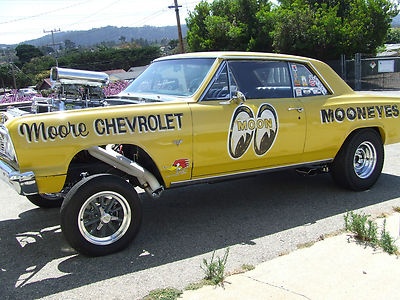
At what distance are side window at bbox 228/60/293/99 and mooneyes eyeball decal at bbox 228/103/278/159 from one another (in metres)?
0.21

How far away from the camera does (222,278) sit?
3578 millimetres

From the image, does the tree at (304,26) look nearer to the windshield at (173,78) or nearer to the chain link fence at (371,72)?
the chain link fence at (371,72)

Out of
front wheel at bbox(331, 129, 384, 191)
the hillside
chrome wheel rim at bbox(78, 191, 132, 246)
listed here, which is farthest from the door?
the hillside

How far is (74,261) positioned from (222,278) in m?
1.38

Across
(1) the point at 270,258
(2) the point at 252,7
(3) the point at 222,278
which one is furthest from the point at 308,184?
(2) the point at 252,7

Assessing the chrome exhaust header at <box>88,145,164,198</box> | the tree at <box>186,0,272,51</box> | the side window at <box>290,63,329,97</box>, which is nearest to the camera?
the chrome exhaust header at <box>88,145,164,198</box>

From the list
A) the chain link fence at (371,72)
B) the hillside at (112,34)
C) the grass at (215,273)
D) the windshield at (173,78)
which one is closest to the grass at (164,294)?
the grass at (215,273)

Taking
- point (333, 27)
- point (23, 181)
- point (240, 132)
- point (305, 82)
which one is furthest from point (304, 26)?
point (23, 181)

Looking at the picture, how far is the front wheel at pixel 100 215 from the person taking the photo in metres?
3.95

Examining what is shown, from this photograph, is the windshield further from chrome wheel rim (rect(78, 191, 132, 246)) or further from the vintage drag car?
chrome wheel rim (rect(78, 191, 132, 246))

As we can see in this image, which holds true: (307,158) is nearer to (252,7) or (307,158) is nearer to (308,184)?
(308,184)

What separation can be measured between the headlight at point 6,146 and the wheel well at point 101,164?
535 mm

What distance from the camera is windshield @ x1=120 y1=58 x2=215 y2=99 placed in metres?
4.95

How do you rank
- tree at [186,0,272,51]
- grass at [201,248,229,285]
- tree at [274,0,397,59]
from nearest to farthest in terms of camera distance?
1. grass at [201,248,229,285]
2. tree at [274,0,397,59]
3. tree at [186,0,272,51]
